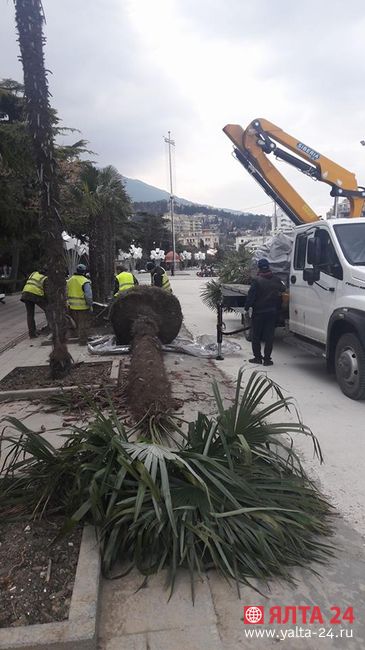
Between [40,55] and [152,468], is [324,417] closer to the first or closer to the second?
[152,468]

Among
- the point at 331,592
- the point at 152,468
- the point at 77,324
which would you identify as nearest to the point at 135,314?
the point at 77,324

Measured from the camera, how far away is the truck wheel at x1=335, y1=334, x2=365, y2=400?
5863mm

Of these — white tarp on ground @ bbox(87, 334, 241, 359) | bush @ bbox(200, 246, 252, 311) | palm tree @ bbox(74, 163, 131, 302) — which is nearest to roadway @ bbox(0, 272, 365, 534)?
white tarp on ground @ bbox(87, 334, 241, 359)

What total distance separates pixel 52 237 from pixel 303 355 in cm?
540

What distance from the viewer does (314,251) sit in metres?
6.92

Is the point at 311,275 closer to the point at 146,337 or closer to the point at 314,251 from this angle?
the point at 314,251

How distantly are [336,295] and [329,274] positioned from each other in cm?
36

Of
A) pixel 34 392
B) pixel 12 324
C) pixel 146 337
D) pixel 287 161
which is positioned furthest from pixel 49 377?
pixel 12 324

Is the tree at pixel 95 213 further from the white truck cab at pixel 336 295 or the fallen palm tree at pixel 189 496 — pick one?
the fallen palm tree at pixel 189 496

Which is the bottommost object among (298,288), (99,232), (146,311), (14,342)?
(14,342)

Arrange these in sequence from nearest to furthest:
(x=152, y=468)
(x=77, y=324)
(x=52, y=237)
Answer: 1. (x=152, y=468)
2. (x=52, y=237)
3. (x=77, y=324)

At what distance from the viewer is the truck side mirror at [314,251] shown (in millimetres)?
6859

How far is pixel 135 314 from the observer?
871cm

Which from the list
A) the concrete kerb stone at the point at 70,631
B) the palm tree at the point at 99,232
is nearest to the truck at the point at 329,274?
the concrete kerb stone at the point at 70,631
